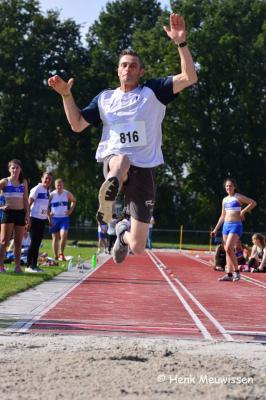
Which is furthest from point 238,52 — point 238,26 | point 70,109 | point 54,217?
point 70,109

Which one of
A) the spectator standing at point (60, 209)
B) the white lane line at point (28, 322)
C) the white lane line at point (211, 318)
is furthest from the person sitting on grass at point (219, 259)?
the white lane line at point (28, 322)

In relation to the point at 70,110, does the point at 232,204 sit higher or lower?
lower

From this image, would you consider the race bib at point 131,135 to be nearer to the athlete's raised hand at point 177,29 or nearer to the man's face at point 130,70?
the man's face at point 130,70

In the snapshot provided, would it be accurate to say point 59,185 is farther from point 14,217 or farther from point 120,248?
point 120,248

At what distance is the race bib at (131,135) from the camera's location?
234 inches

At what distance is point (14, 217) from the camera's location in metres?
10.9

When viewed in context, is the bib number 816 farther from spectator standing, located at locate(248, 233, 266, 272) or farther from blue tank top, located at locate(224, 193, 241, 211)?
spectator standing, located at locate(248, 233, 266, 272)

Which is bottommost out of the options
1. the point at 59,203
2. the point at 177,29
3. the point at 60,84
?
the point at 59,203

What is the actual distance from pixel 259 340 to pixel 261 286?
6051 millimetres

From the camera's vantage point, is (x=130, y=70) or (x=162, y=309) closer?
(x=130, y=70)

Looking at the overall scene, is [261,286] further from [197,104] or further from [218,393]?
[197,104]

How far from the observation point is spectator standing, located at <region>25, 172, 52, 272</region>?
1195 cm

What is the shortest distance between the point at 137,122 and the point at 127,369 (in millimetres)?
2386

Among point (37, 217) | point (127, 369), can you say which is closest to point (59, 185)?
→ point (37, 217)
